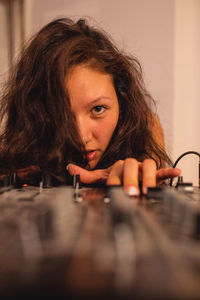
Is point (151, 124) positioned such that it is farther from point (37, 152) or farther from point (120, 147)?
point (37, 152)

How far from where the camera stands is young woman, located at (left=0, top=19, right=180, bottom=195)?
0.96m

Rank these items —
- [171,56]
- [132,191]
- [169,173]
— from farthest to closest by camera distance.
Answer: [171,56], [169,173], [132,191]

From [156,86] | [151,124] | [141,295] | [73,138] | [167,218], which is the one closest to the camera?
[141,295]

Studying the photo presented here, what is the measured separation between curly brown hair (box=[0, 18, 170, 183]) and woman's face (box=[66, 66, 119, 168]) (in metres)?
0.04

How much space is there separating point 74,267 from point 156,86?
1.70 m

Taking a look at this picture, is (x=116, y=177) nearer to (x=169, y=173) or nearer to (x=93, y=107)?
(x=169, y=173)

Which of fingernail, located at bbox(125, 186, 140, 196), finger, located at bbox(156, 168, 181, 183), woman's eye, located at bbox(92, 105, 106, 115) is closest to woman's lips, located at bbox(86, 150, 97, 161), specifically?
woman's eye, located at bbox(92, 105, 106, 115)

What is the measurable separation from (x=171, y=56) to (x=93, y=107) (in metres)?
0.89

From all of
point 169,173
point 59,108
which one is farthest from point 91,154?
point 169,173

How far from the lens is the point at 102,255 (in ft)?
0.61

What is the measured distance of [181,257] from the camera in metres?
0.18

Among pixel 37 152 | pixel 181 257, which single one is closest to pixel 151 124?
pixel 37 152

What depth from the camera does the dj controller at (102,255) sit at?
0.46 ft

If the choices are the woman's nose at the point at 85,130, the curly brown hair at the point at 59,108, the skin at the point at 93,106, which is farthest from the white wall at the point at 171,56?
the woman's nose at the point at 85,130
